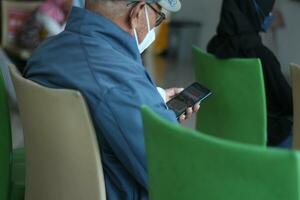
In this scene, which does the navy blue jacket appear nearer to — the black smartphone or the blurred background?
the black smartphone

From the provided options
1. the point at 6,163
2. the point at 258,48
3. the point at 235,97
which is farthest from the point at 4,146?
the point at 258,48

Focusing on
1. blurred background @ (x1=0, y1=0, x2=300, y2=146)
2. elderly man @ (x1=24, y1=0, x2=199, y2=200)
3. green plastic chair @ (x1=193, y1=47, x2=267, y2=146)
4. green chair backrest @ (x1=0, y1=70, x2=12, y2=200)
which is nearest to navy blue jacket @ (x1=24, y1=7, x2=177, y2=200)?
elderly man @ (x1=24, y1=0, x2=199, y2=200)

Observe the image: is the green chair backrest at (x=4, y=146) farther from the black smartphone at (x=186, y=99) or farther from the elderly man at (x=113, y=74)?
the black smartphone at (x=186, y=99)

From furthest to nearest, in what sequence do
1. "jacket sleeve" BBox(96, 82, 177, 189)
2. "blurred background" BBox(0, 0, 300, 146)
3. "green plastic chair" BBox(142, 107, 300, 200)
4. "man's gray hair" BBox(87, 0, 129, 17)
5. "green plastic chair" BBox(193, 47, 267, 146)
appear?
"blurred background" BBox(0, 0, 300, 146) < "green plastic chair" BBox(193, 47, 267, 146) < "man's gray hair" BBox(87, 0, 129, 17) < "jacket sleeve" BBox(96, 82, 177, 189) < "green plastic chair" BBox(142, 107, 300, 200)

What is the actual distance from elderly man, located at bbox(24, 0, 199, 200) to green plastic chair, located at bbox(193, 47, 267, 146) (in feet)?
1.48

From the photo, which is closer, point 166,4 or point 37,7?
point 166,4

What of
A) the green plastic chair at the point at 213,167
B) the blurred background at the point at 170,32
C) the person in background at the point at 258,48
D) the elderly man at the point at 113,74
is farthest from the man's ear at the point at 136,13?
the blurred background at the point at 170,32

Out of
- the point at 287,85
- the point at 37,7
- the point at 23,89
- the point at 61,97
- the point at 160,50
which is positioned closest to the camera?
the point at 61,97

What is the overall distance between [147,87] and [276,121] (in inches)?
39.1

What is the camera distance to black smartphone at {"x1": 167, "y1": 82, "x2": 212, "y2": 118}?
1519 millimetres

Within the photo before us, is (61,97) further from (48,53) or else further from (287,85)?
(287,85)

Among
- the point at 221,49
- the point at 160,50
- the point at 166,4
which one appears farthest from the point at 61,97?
the point at 160,50

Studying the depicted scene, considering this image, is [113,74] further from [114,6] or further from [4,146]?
[4,146]

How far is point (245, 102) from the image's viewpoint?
6.07 ft
